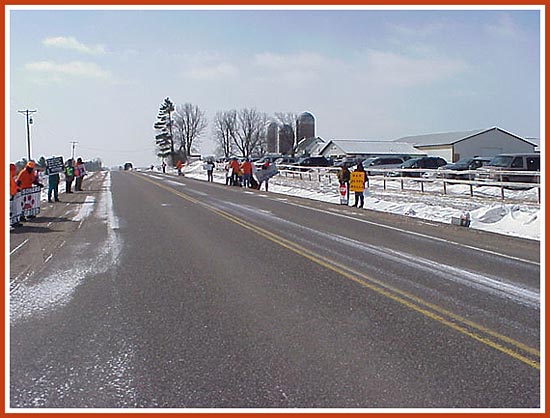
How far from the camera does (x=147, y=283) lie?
1022cm

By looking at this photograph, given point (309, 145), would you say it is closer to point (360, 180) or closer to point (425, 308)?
point (360, 180)

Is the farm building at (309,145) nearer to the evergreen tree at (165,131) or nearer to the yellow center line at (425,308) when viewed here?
the evergreen tree at (165,131)

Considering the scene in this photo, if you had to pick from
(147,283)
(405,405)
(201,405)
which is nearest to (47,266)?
(147,283)

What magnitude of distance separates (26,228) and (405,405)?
1520 cm

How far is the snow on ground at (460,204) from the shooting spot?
18750 mm

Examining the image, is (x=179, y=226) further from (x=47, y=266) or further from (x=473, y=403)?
(x=473, y=403)

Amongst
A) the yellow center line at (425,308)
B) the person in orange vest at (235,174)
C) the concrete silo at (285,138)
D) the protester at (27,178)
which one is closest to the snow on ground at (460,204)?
the person in orange vest at (235,174)

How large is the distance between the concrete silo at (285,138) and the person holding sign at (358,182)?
111m

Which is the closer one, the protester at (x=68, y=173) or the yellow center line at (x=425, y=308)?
the yellow center line at (x=425, y=308)

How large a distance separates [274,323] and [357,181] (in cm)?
1899

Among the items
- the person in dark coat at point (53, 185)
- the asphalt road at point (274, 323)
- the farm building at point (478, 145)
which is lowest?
the asphalt road at point (274, 323)

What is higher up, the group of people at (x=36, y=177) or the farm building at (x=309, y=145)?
the farm building at (x=309, y=145)

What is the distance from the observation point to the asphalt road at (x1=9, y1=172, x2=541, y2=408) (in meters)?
5.59

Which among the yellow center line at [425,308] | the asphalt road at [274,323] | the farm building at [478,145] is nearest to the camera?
the asphalt road at [274,323]
